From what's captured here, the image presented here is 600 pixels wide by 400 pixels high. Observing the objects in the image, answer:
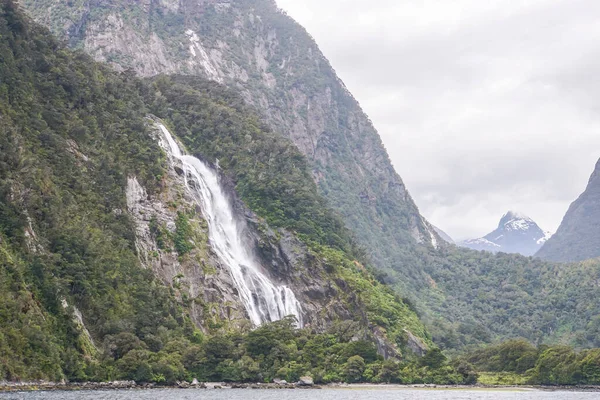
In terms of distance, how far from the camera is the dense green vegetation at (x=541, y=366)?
314 ft

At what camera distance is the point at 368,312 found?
4550 inches

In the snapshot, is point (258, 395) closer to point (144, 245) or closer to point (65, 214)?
point (65, 214)

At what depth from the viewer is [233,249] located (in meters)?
117

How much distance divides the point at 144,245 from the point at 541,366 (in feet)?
166

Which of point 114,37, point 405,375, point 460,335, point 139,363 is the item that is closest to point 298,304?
point 405,375

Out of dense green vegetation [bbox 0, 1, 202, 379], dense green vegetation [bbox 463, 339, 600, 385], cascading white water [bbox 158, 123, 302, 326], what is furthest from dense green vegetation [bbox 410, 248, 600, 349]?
dense green vegetation [bbox 0, 1, 202, 379]

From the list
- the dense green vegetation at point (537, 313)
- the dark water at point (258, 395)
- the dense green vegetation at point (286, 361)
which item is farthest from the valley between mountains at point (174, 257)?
the dark water at point (258, 395)

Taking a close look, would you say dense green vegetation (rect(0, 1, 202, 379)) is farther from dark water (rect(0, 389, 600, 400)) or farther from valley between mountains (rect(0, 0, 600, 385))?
dark water (rect(0, 389, 600, 400))

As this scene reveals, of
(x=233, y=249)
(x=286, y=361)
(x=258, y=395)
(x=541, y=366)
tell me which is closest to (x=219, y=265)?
(x=233, y=249)

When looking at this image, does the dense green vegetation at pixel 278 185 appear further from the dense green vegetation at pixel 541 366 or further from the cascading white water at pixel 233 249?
the dense green vegetation at pixel 541 366

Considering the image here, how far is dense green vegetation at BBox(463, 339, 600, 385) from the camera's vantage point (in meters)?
95.8

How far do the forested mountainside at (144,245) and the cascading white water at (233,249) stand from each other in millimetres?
1549

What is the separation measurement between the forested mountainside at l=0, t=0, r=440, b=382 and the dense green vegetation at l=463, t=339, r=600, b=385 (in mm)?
13966

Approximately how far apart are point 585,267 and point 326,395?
456 ft
